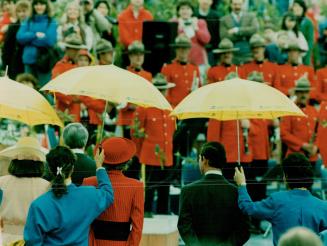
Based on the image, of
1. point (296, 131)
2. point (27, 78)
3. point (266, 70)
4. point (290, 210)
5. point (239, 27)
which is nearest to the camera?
point (290, 210)

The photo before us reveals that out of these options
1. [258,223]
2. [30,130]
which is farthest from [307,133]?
[30,130]

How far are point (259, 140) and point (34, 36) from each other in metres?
3.15

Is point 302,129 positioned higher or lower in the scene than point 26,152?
higher

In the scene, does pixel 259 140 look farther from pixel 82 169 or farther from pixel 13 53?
pixel 82 169

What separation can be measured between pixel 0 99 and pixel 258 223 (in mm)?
4423

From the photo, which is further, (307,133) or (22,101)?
(307,133)

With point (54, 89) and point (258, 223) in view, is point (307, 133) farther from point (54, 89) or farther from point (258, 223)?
point (54, 89)

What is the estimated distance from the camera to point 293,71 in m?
13.2

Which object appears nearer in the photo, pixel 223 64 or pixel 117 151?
pixel 117 151

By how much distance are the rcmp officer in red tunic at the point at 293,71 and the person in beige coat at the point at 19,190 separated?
5336 mm

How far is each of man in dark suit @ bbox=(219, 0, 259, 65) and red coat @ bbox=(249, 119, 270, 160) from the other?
1194 mm

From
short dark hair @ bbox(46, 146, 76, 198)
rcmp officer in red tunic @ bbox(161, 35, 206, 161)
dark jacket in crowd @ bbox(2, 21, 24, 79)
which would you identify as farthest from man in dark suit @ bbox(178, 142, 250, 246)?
dark jacket in crowd @ bbox(2, 21, 24, 79)

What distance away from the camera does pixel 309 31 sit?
1402 cm

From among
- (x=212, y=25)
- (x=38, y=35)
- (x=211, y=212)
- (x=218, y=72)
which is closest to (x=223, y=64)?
(x=218, y=72)
